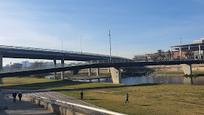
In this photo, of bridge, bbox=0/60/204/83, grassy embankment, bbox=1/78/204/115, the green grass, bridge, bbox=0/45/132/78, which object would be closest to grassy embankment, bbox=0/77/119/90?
bridge, bbox=0/60/204/83

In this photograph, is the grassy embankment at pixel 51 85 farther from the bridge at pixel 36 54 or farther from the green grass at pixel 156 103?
the green grass at pixel 156 103

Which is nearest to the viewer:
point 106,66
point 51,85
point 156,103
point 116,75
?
point 156,103

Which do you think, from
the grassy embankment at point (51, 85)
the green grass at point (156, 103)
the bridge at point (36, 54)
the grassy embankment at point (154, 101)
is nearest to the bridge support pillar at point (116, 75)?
the bridge at point (36, 54)

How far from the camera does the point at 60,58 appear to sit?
183375 millimetres

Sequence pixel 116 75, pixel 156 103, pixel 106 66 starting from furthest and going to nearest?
1. pixel 116 75
2. pixel 106 66
3. pixel 156 103

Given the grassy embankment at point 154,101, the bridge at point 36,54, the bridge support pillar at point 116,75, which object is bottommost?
the grassy embankment at point 154,101

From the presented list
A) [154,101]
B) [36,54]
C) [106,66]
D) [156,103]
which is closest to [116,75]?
[106,66]

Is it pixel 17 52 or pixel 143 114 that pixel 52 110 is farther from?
pixel 17 52

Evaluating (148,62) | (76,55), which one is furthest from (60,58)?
(148,62)

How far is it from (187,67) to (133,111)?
134m

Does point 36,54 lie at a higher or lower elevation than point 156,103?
higher

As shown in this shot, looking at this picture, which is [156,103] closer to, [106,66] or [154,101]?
[154,101]

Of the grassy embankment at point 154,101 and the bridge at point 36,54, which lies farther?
the bridge at point 36,54

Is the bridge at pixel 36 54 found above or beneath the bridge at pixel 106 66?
above
